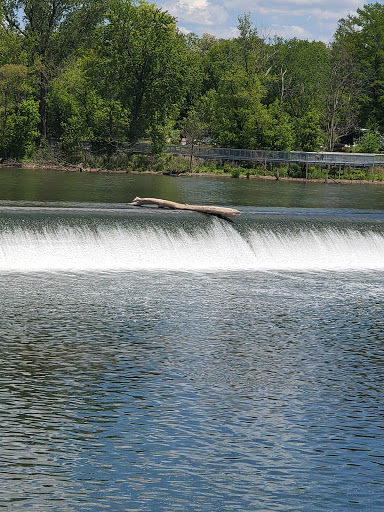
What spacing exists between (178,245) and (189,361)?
44.3ft

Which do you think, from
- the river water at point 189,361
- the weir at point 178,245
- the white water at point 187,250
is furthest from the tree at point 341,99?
the white water at point 187,250

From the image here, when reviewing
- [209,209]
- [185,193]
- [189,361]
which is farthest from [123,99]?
[189,361]

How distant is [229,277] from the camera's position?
28.6 m

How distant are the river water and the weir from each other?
0.22 feet

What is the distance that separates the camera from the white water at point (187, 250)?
2950 centimetres

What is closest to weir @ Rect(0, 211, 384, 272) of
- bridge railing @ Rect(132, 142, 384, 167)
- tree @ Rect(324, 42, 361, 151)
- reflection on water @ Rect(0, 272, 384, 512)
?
reflection on water @ Rect(0, 272, 384, 512)

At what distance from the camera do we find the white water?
96.8 feet

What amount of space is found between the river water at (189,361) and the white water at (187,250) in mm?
65

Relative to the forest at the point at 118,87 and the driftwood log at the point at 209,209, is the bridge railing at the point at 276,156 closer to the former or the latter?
the forest at the point at 118,87

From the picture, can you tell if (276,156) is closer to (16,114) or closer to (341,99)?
(341,99)

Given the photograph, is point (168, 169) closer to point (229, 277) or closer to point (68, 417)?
point (229, 277)

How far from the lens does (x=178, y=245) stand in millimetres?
31203

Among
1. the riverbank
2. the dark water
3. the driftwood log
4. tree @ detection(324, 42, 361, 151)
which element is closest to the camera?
the driftwood log

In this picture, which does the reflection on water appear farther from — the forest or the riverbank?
the forest
